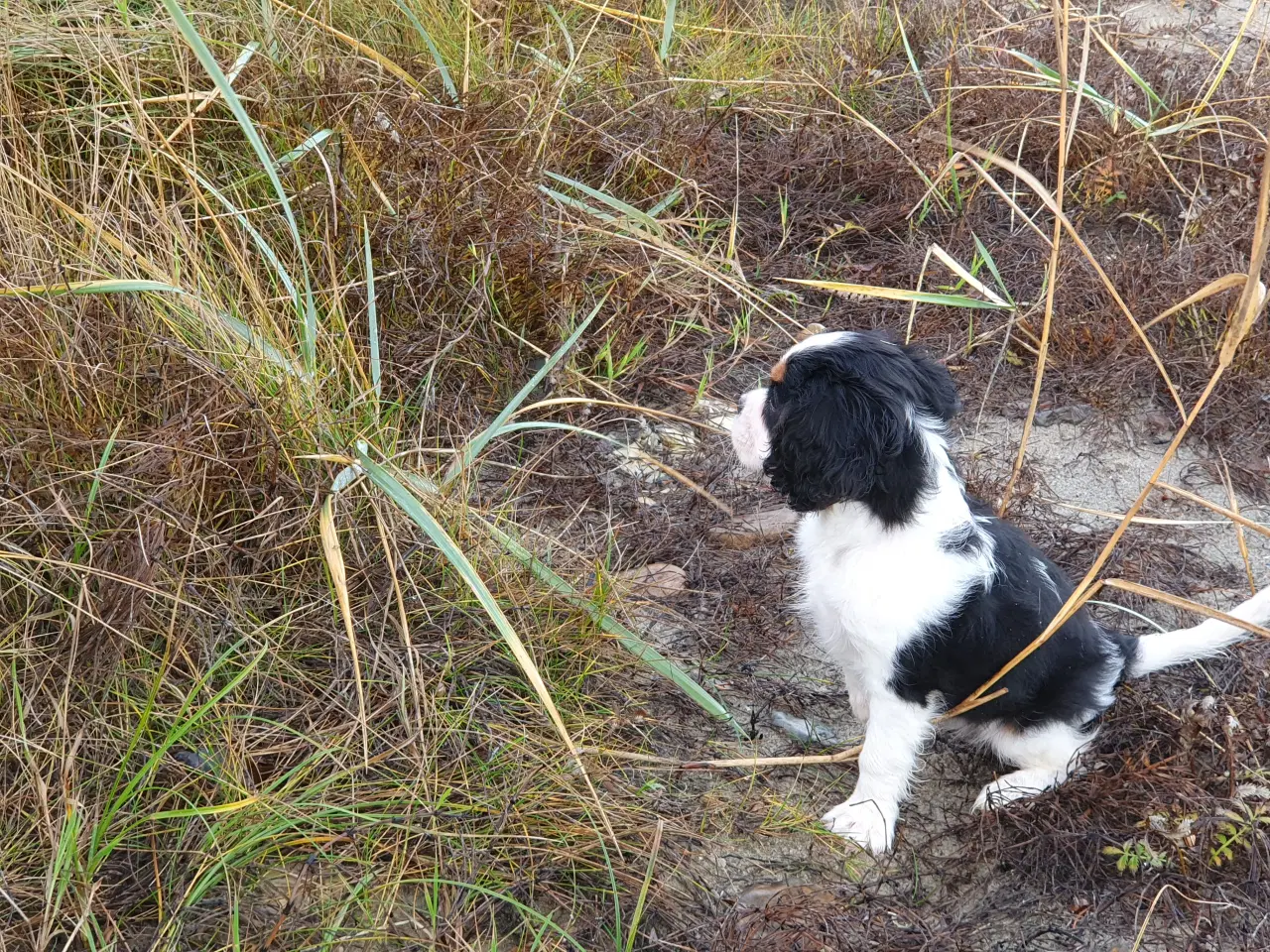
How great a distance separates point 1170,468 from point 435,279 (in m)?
2.38

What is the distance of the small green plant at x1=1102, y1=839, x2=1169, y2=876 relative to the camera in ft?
7.47

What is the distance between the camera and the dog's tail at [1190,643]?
Result: 8.04 feet

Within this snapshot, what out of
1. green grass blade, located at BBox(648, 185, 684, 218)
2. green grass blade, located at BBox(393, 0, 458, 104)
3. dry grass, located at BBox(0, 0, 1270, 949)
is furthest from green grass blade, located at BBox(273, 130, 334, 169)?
green grass blade, located at BBox(648, 185, 684, 218)

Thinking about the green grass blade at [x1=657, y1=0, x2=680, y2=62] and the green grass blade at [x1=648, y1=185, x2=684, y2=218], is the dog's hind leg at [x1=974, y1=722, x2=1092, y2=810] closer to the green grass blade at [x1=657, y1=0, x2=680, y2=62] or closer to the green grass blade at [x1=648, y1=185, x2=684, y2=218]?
the green grass blade at [x1=648, y1=185, x2=684, y2=218]

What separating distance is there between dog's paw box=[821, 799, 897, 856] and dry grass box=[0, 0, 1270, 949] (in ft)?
1.56

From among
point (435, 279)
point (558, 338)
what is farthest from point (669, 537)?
point (435, 279)

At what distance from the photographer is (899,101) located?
4.51 m

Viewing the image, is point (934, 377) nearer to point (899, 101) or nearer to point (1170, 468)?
point (1170, 468)

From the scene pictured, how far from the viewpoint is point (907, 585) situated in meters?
2.40

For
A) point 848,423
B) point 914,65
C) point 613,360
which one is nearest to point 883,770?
point 848,423

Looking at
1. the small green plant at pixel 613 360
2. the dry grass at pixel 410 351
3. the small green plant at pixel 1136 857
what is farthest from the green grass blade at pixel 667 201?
the small green plant at pixel 1136 857

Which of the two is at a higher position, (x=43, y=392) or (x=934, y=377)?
(x=934, y=377)

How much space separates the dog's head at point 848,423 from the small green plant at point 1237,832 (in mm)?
923

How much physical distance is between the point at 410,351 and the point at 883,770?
68.1 inches
